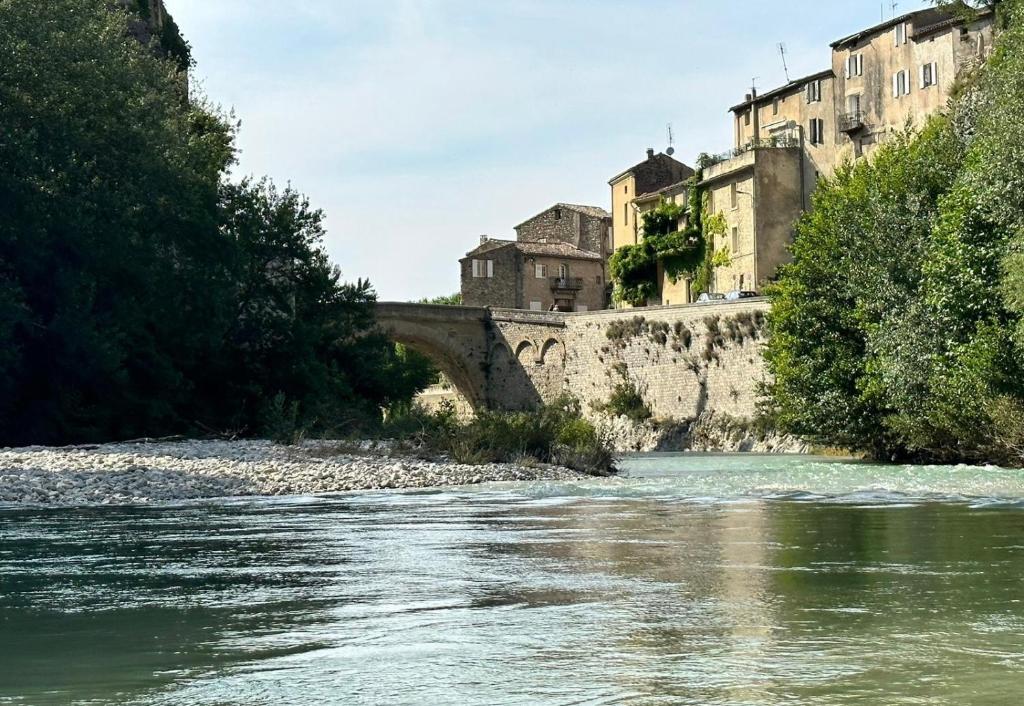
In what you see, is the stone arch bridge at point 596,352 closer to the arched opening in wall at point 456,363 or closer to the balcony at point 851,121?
the arched opening in wall at point 456,363

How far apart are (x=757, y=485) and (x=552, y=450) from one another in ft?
14.5

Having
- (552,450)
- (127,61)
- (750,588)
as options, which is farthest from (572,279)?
(750,588)

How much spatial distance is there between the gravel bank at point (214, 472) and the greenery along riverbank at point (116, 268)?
390cm

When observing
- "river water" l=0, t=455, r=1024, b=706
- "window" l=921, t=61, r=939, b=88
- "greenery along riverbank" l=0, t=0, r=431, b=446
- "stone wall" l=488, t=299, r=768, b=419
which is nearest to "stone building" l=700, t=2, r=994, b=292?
"window" l=921, t=61, r=939, b=88

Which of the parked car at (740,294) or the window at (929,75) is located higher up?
the window at (929,75)

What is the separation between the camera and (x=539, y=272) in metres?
86.1

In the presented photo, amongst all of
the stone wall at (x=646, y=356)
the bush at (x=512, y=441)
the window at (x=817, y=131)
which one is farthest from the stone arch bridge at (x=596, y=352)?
the bush at (x=512, y=441)

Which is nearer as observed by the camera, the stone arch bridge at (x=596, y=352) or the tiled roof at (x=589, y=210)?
the stone arch bridge at (x=596, y=352)

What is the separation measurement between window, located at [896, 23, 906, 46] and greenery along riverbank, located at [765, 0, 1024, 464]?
70.9 feet

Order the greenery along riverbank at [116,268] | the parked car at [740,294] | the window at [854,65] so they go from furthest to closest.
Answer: the window at [854,65]
the parked car at [740,294]
the greenery along riverbank at [116,268]

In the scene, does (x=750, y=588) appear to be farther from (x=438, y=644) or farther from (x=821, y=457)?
(x=821, y=457)

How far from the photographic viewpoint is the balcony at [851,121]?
5950cm

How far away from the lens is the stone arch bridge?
51125 millimetres

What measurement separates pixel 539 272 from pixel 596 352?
89.0ft
